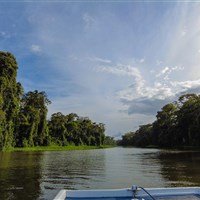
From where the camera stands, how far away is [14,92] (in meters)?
53.5

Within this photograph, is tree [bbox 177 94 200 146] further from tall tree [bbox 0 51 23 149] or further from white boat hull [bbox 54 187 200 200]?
white boat hull [bbox 54 187 200 200]

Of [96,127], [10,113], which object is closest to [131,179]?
[10,113]

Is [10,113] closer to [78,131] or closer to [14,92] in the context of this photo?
[14,92]

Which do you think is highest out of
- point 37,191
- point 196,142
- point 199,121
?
point 199,121

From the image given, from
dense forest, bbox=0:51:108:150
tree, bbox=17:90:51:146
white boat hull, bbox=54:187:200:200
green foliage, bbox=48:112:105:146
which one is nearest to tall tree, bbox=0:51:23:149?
dense forest, bbox=0:51:108:150

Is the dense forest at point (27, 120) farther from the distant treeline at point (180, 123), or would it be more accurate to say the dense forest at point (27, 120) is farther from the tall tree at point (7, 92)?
the distant treeline at point (180, 123)

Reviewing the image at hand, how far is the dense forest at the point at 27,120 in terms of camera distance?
5106cm

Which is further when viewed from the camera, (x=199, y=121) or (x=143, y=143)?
(x=143, y=143)

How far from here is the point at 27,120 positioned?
65812 millimetres

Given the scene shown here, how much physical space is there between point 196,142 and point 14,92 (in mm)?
50588

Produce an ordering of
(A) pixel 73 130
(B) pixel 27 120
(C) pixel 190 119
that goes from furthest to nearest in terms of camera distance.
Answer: (A) pixel 73 130 → (C) pixel 190 119 → (B) pixel 27 120

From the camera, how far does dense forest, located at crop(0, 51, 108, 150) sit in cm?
5106

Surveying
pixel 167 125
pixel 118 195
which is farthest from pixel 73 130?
pixel 118 195

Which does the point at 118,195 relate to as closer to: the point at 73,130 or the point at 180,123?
the point at 180,123
